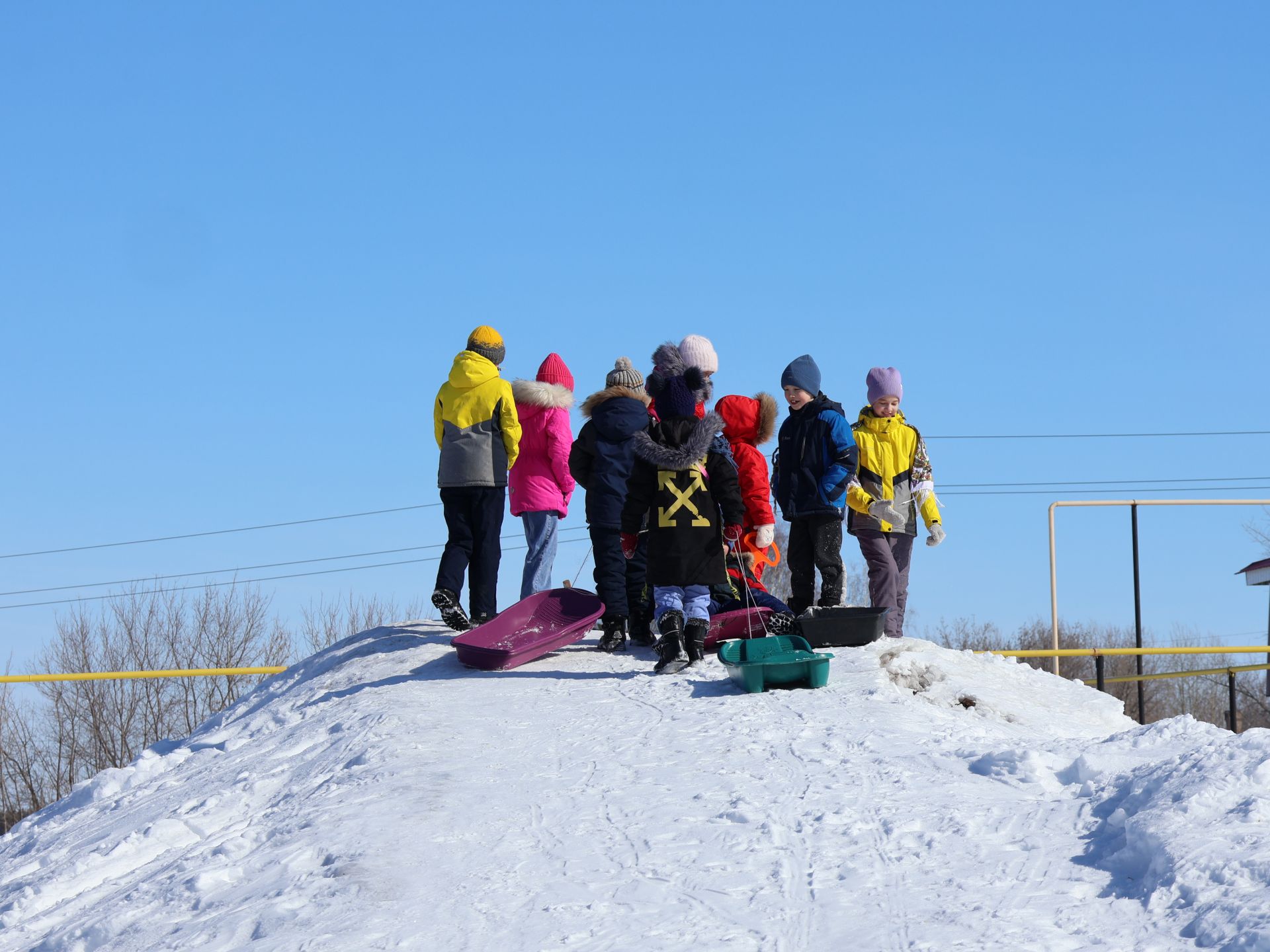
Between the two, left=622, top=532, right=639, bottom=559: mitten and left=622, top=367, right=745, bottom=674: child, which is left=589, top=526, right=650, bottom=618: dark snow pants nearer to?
left=622, top=532, right=639, bottom=559: mitten

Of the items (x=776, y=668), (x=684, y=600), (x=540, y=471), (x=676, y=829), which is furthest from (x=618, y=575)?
(x=676, y=829)

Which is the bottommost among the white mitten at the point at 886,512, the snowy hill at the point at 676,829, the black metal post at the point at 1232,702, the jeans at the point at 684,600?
the black metal post at the point at 1232,702

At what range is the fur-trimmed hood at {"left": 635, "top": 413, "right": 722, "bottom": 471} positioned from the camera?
27.4 feet

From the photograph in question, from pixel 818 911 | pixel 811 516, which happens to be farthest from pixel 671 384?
pixel 818 911

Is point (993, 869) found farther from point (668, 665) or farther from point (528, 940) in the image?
point (668, 665)

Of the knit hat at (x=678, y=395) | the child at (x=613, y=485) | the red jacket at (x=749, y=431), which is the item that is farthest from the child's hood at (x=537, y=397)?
the knit hat at (x=678, y=395)

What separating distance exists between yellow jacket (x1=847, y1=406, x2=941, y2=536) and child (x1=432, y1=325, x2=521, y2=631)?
2.57 metres

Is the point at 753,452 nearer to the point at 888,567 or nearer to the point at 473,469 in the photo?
the point at 888,567

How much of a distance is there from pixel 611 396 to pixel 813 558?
5.94 ft

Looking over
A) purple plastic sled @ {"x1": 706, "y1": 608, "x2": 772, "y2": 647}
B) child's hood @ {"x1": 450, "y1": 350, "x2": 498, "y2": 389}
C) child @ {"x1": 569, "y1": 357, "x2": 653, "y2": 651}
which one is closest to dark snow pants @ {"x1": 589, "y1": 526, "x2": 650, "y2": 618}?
child @ {"x1": 569, "y1": 357, "x2": 653, "y2": 651}

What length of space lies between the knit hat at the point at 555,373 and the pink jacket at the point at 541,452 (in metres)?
0.12

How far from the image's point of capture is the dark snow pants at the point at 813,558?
9164 millimetres

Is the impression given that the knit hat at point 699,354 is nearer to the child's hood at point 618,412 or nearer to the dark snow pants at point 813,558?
the child's hood at point 618,412

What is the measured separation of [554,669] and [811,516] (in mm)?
2042
